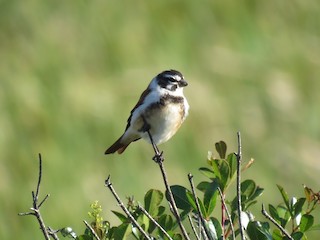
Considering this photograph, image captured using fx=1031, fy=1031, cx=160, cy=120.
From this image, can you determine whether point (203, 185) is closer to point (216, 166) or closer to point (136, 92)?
point (216, 166)

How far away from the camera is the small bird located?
403cm

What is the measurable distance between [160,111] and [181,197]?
156 cm

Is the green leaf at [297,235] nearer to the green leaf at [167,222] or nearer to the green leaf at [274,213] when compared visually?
the green leaf at [274,213]

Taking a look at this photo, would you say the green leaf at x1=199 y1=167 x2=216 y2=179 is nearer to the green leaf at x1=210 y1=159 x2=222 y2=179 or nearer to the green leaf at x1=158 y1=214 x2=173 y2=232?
the green leaf at x1=210 y1=159 x2=222 y2=179

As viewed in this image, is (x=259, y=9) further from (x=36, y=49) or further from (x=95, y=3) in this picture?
(x=36, y=49)

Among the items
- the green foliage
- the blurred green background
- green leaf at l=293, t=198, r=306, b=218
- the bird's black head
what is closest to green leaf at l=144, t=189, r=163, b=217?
the green foliage

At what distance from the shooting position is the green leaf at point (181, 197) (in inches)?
98.1

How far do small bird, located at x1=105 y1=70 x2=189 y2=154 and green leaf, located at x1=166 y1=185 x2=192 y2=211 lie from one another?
1.46 metres

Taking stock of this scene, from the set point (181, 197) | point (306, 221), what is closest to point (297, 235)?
point (306, 221)

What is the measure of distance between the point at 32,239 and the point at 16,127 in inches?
32.7

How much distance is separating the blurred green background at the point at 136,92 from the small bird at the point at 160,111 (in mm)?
2264

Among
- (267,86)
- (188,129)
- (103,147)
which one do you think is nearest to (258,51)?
(267,86)

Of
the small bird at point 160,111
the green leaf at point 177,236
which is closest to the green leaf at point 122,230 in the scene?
the green leaf at point 177,236

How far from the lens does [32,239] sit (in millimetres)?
6312
